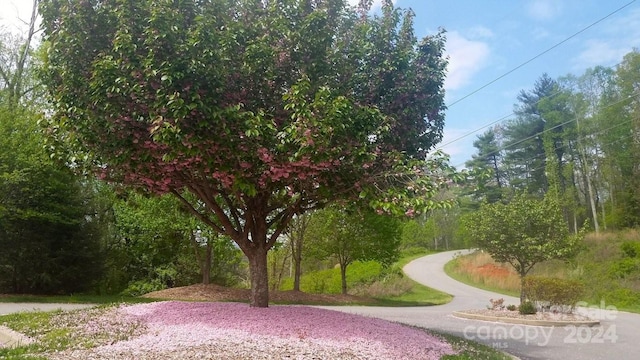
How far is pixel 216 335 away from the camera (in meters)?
7.06

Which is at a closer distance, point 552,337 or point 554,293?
point 552,337

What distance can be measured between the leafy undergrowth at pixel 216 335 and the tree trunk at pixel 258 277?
365 millimetres

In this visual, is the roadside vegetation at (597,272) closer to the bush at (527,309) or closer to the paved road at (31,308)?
the bush at (527,309)

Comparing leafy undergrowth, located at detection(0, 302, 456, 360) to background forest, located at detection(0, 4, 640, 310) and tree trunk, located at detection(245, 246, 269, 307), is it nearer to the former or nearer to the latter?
tree trunk, located at detection(245, 246, 269, 307)

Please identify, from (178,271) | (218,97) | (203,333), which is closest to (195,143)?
(218,97)

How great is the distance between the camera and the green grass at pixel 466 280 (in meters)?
31.5

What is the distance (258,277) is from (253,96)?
3.67 metres

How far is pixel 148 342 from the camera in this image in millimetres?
6707

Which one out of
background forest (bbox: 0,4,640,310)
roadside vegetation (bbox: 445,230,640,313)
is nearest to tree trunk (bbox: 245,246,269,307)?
background forest (bbox: 0,4,640,310)

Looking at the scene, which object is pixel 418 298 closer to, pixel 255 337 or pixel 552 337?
pixel 552 337

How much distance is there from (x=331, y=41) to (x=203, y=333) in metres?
5.32

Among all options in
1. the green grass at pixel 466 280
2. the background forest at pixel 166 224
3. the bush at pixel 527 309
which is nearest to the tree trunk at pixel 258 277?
the background forest at pixel 166 224

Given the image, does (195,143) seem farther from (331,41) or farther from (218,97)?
(331,41)

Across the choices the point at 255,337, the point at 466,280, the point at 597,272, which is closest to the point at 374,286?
the point at 466,280
